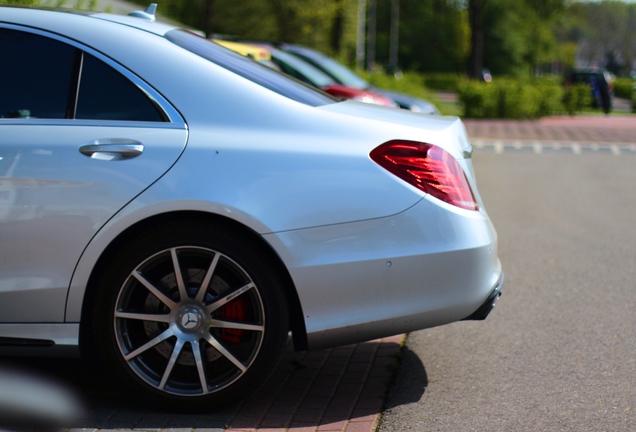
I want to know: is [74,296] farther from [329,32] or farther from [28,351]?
[329,32]

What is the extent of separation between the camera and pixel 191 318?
12.7ft

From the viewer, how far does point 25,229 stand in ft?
12.5

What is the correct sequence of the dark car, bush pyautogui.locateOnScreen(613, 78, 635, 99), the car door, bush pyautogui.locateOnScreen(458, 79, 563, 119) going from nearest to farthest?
the car door → bush pyautogui.locateOnScreen(458, 79, 563, 119) → the dark car → bush pyautogui.locateOnScreen(613, 78, 635, 99)

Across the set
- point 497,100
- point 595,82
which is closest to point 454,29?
point 595,82

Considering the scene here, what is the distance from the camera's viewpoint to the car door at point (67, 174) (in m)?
3.79

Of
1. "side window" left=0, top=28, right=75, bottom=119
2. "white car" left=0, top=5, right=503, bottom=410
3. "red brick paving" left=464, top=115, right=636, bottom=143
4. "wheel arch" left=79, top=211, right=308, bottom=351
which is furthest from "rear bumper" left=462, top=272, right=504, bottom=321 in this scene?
"red brick paving" left=464, top=115, right=636, bottom=143

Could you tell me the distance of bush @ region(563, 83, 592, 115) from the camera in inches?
1206

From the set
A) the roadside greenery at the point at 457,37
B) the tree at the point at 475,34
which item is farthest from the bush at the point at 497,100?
the tree at the point at 475,34

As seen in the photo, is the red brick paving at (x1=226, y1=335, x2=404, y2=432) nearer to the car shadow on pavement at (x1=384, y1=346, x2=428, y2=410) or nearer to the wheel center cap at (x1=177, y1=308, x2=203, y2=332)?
the car shadow on pavement at (x1=384, y1=346, x2=428, y2=410)

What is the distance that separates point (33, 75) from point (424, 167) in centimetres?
169

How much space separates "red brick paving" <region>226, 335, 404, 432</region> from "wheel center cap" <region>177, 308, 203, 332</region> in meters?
0.43

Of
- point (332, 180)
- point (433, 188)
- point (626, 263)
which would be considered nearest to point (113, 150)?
point (332, 180)

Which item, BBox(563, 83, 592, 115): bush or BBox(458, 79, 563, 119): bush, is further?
BBox(563, 83, 592, 115): bush

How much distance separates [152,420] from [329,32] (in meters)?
51.9
